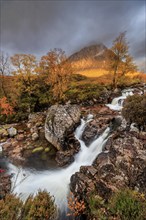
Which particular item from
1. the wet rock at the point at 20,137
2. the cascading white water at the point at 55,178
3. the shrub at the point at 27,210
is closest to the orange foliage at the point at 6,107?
the wet rock at the point at 20,137

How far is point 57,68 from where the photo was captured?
15633 millimetres

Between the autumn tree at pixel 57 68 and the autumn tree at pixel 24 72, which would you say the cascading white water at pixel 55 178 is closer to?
Result: the autumn tree at pixel 57 68

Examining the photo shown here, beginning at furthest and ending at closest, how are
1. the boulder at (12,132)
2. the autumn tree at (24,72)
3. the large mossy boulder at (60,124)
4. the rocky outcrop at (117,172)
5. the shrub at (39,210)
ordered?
the autumn tree at (24,72)
the boulder at (12,132)
the large mossy boulder at (60,124)
the rocky outcrop at (117,172)
the shrub at (39,210)

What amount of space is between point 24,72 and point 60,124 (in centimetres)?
1137

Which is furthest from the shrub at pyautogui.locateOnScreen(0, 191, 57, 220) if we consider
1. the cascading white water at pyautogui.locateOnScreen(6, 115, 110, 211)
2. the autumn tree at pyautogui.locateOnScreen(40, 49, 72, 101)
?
the autumn tree at pyautogui.locateOnScreen(40, 49, 72, 101)

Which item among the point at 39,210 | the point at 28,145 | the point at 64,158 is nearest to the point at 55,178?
the point at 64,158

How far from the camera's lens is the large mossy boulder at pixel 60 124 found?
34.8 feet

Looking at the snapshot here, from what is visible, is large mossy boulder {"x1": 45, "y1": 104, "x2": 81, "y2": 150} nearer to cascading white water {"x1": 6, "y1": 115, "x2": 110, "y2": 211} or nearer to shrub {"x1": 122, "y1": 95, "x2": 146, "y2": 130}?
cascading white water {"x1": 6, "y1": 115, "x2": 110, "y2": 211}

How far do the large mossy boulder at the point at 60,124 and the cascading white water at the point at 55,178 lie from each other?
6.62 ft

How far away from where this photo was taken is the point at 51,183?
7863 millimetres

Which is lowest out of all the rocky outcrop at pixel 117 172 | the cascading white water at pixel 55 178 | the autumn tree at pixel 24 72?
the cascading white water at pixel 55 178

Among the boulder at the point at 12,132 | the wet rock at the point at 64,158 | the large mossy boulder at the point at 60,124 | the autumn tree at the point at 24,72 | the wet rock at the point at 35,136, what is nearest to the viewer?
the wet rock at the point at 64,158

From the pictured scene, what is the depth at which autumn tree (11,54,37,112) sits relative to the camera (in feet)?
→ 55.9

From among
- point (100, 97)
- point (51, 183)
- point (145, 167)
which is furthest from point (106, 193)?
point (100, 97)
